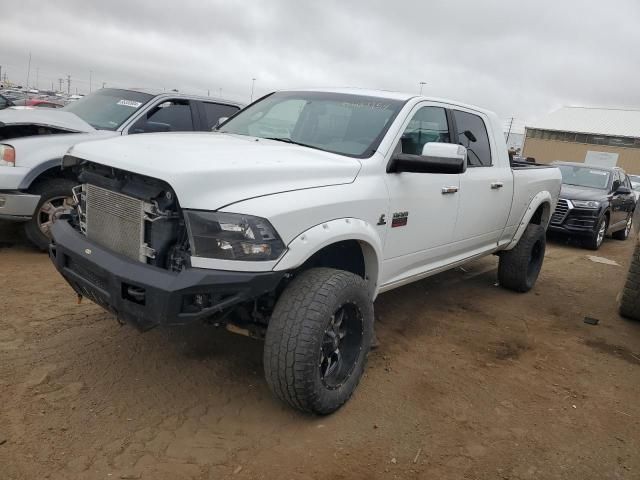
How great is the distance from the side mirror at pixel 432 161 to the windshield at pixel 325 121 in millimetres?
200

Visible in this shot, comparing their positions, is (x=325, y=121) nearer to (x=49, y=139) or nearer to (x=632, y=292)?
(x=49, y=139)

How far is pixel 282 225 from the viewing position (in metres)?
2.68

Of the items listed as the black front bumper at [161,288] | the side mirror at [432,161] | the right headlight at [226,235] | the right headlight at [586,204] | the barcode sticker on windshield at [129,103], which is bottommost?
the black front bumper at [161,288]

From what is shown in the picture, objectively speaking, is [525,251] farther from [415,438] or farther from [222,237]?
[222,237]

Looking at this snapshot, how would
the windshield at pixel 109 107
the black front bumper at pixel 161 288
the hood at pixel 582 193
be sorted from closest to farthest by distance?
the black front bumper at pixel 161 288 → the windshield at pixel 109 107 → the hood at pixel 582 193

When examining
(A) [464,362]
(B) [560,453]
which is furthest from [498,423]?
(A) [464,362]

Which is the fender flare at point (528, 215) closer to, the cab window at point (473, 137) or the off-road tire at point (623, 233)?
the cab window at point (473, 137)

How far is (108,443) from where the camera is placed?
2.70 metres

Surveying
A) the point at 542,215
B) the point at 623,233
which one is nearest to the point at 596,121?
the point at 623,233

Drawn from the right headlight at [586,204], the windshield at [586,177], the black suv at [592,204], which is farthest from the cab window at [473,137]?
the windshield at [586,177]

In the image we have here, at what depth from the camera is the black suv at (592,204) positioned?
1011 cm

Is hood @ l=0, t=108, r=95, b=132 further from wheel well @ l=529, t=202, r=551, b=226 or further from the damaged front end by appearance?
wheel well @ l=529, t=202, r=551, b=226

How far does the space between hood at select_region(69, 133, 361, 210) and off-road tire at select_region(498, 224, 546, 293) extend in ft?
10.6

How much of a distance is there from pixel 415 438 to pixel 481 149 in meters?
2.84
